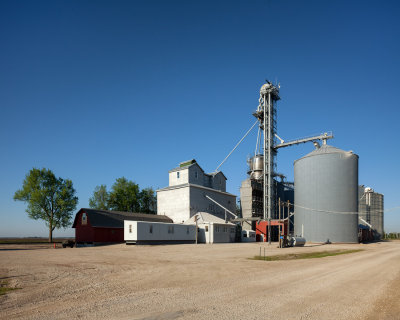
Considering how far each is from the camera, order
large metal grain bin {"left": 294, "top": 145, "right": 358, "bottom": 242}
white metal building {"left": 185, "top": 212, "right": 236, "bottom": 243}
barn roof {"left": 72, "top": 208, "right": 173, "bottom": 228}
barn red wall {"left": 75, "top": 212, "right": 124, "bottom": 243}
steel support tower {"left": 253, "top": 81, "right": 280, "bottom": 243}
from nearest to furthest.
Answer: barn red wall {"left": 75, "top": 212, "right": 124, "bottom": 243}, barn roof {"left": 72, "top": 208, "right": 173, "bottom": 228}, white metal building {"left": 185, "top": 212, "right": 236, "bottom": 243}, large metal grain bin {"left": 294, "top": 145, "right": 358, "bottom": 242}, steel support tower {"left": 253, "top": 81, "right": 280, "bottom": 243}

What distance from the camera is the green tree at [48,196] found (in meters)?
59.0

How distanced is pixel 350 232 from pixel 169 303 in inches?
2160

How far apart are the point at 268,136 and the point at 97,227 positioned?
42.2m

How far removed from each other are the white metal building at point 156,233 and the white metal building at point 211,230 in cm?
187

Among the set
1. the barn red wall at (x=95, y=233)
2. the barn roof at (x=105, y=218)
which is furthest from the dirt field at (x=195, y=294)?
the barn roof at (x=105, y=218)

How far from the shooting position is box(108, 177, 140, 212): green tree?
261 ft

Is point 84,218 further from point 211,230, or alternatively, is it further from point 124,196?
point 124,196

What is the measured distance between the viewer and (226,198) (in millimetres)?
70750

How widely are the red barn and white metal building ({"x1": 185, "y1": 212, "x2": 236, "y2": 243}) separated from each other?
12.7 metres

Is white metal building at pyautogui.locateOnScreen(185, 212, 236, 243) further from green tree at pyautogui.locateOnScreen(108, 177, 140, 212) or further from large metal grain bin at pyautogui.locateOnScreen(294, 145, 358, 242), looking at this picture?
green tree at pyautogui.locateOnScreen(108, 177, 140, 212)

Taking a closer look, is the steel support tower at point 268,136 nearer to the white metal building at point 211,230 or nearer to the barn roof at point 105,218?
the white metal building at point 211,230

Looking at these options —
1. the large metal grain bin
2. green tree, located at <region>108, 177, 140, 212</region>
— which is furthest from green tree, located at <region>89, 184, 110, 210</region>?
the large metal grain bin

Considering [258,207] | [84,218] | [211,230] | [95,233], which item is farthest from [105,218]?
[258,207]

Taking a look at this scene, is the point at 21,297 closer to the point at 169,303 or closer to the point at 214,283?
the point at 169,303
